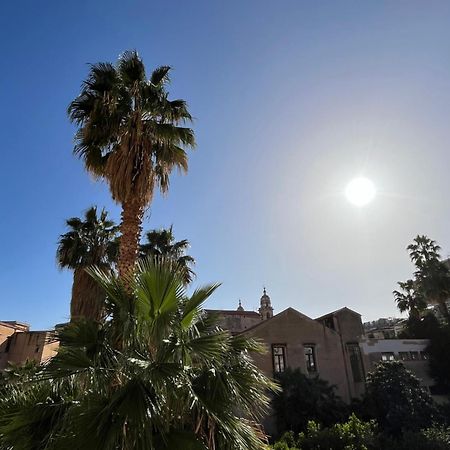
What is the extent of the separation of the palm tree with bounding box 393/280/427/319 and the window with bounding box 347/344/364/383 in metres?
12.3

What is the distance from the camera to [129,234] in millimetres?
8406

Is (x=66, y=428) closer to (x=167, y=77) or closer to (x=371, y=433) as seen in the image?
(x=167, y=77)

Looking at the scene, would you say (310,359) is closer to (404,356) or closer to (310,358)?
(310,358)

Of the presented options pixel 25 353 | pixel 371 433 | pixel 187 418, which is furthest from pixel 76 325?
pixel 25 353

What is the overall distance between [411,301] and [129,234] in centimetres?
3376

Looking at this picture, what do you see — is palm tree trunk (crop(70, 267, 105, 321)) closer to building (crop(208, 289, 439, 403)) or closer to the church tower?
building (crop(208, 289, 439, 403))

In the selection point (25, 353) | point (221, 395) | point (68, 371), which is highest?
point (25, 353)

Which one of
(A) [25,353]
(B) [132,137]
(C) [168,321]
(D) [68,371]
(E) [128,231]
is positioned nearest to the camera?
(D) [68,371]

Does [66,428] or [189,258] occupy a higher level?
[189,258]

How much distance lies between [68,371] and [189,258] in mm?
14867

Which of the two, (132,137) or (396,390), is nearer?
(132,137)

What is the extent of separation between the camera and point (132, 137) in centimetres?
935

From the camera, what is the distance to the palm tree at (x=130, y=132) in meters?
9.20

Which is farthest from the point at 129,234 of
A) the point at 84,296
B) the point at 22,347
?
the point at 22,347
